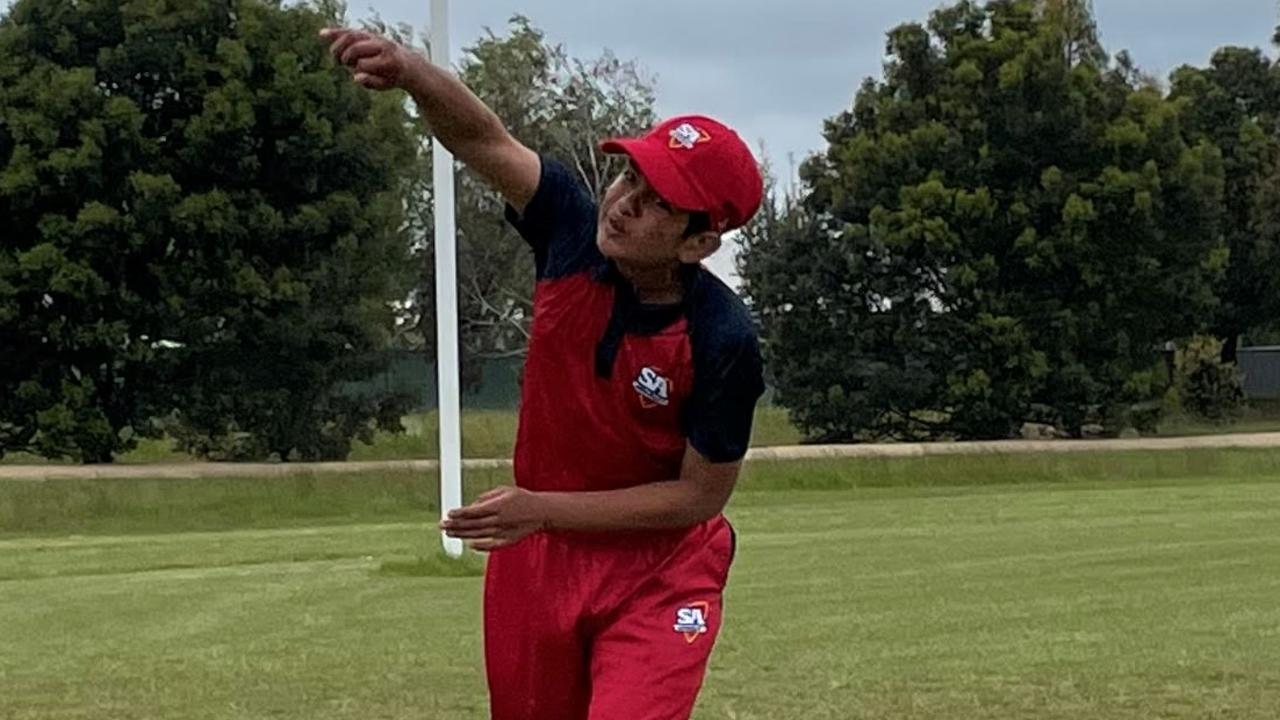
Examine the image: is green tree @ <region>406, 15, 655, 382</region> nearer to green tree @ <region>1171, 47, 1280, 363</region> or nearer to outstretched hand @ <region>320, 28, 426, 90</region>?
green tree @ <region>1171, 47, 1280, 363</region>

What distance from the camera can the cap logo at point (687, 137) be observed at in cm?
415

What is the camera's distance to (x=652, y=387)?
13.9ft

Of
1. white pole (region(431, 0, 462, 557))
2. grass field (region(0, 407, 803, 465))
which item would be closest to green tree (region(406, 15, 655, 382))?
grass field (region(0, 407, 803, 465))

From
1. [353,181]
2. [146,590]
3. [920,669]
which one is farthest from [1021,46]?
[920,669]

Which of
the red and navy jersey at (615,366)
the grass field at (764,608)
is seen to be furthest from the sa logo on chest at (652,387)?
the grass field at (764,608)

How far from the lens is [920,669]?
33.3ft

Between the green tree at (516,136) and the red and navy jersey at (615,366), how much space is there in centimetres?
Result: 3111

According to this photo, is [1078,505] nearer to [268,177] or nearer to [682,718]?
[268,177]

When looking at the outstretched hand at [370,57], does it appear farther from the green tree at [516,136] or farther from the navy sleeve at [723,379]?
the green tree at [516,136]

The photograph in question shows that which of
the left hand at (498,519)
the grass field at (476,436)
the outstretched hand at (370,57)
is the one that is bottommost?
the grass field at (476,436)

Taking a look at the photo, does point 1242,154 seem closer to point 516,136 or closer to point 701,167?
point 516,136

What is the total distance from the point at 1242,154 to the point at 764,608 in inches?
1262

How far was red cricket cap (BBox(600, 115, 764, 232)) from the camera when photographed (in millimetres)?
4098

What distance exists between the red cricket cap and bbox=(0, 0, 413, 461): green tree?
25.9m
